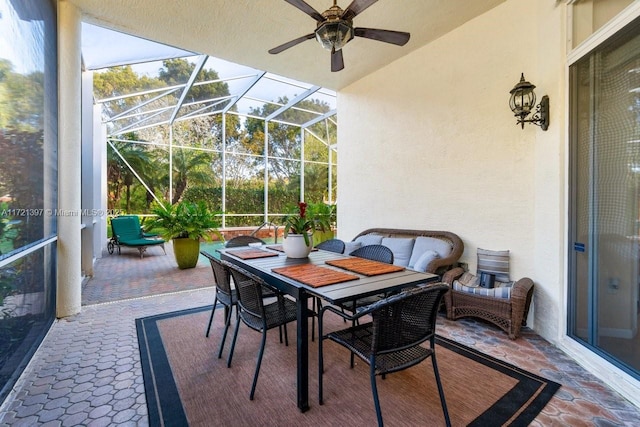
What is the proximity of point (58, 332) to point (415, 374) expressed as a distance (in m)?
3.46

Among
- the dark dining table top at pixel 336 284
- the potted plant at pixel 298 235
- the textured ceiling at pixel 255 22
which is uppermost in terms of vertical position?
the textured ceiling at pixel 255 22

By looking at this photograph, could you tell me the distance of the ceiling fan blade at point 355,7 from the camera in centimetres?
217

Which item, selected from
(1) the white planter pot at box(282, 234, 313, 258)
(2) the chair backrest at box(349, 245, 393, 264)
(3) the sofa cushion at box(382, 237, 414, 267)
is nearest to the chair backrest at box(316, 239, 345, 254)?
(2) the chair backrest at box(349, 245, 393, 264)

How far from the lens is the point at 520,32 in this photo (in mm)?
3238

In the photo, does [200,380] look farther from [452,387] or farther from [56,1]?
[56,1]

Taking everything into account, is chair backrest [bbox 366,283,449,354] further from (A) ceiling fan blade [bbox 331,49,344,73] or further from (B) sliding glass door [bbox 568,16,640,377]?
(A) ceiling fan blade [bbox 331,49,344,73]

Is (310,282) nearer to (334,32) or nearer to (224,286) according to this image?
(224,286)

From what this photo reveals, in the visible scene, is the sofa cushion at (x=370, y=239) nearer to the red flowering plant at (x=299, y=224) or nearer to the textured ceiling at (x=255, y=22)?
the red flowering plant at (x=299, y=224)

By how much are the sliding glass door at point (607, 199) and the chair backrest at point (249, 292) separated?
256cm

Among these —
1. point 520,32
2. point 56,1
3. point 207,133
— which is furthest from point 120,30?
point 207,133

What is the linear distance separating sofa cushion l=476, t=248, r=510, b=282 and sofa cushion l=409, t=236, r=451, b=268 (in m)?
0.42

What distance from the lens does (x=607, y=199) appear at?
2260mm

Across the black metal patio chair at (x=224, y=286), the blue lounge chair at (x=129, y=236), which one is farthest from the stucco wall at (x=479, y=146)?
the blue lounge chair at (x=129, y=236)

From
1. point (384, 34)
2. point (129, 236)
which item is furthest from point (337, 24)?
point (129, 236)
